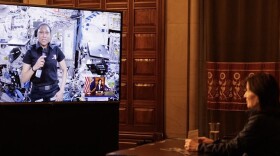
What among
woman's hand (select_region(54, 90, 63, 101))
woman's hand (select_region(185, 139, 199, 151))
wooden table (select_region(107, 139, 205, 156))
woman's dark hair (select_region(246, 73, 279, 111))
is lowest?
wooden table (select_region(107, 139, 205, 156))

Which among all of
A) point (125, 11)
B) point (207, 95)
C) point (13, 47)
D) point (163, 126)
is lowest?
point (163, 126)

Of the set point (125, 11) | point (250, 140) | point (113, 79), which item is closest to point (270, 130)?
point (250, 140)

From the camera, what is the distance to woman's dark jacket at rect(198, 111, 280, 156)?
2645 millimetres

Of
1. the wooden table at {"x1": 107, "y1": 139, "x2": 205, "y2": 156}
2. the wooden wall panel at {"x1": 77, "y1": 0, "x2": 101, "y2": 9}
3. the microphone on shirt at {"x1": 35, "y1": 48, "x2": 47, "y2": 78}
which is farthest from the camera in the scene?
the wooden wall panel at {"x1": 77, "y1": 0, "x2": 101, "y2": 9}

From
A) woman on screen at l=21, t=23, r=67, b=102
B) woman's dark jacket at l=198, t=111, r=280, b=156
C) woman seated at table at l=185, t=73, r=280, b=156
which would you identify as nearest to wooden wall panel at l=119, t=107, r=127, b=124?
woman on screen at l=21, t=23, r=67, b=102

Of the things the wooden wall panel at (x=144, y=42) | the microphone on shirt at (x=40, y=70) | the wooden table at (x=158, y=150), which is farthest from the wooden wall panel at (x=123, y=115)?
the wooden table at (x=158, y=150)

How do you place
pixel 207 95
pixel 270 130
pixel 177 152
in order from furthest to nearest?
pixel 207 95 → pixel 177 152 → pixel 270 130

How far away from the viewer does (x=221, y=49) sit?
19.2 feet

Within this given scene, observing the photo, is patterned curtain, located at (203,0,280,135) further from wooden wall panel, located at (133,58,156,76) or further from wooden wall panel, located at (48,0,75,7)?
wooden wall panel, located at (48,0,75,7)

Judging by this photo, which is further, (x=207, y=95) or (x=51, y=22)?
(x=207, y=95)

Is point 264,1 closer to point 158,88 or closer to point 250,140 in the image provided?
point 158,88

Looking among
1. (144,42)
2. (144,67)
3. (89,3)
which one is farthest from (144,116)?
(89,3)

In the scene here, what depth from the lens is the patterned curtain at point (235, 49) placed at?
5629 millimetres

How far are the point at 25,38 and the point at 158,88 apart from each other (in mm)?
2177
